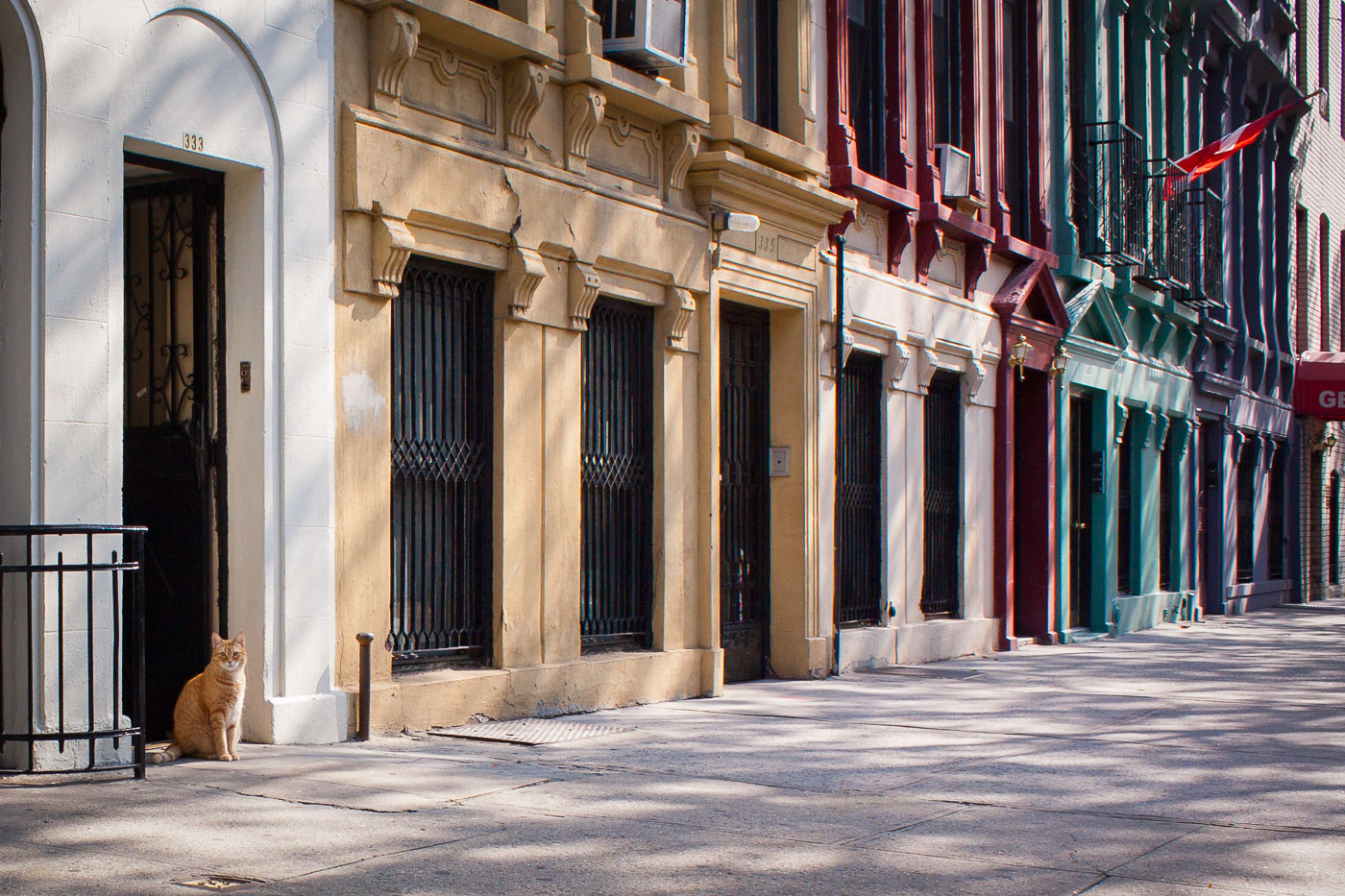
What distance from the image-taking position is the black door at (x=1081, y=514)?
20281 mm

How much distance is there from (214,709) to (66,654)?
790mm

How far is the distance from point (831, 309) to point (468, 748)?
21.4 feet

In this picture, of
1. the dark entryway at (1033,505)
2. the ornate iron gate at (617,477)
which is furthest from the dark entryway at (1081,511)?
the ornate iron gate at (617,477)

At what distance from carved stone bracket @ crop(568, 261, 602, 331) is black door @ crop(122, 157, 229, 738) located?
2.80 m

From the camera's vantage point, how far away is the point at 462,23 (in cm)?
947

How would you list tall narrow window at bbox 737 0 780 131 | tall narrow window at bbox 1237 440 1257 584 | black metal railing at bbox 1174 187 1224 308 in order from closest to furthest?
tall narrow window at bbox 737 0 780 131 → black metal railing at bbox 1174 187 1224 308 → tall narrow window at bbox 1237 440 1257 584

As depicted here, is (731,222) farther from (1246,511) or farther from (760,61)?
(1246,511)

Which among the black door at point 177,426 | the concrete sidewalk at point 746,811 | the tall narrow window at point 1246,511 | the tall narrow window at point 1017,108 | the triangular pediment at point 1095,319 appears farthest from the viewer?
the tall narrow window at point 1246,511

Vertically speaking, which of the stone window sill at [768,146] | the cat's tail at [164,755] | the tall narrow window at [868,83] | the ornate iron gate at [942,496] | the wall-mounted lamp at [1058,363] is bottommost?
the cat's tail at [164,755]

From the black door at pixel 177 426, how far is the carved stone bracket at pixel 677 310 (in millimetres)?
4081

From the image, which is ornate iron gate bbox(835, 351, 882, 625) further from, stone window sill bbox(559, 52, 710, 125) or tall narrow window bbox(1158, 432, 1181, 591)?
tall narrow window bbox(1158, 432, 1181, 591)

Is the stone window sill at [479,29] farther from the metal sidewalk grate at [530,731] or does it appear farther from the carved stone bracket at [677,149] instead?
the metal sidewalk grate at [530,731]

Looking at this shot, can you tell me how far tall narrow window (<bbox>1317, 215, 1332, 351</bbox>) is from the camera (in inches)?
1261

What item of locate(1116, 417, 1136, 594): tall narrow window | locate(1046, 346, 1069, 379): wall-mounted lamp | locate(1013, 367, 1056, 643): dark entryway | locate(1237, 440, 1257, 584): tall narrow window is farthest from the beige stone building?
locate(1237, 440, 1257, 584): tall narrow window
